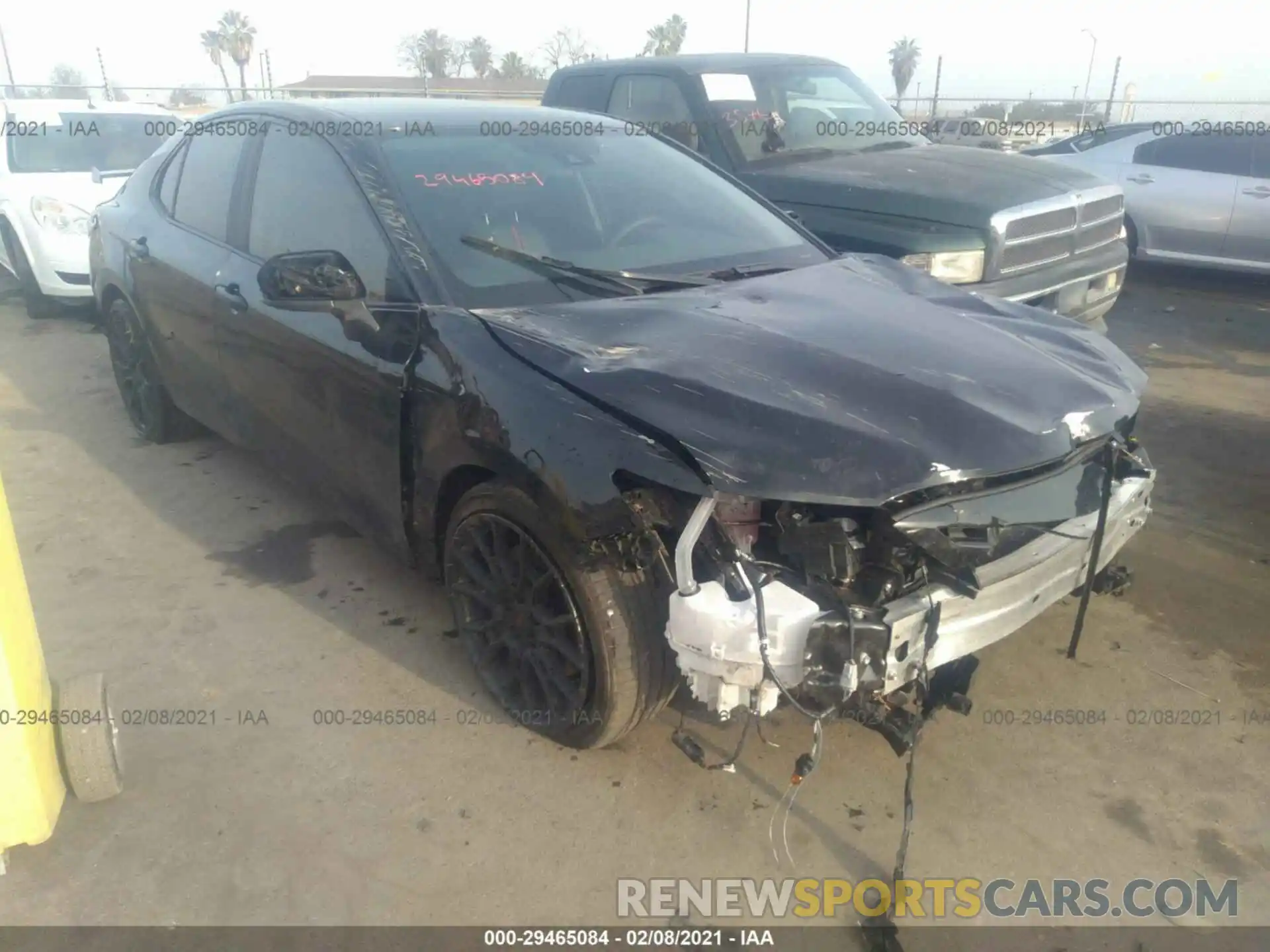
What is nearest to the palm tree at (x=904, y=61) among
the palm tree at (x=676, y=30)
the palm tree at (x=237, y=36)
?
the palm tree at (x=676, y=30)

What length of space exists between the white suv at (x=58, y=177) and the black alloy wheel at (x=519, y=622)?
568 cm

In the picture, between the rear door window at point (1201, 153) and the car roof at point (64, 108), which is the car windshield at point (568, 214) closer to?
the rear door window at point (1201, 153)

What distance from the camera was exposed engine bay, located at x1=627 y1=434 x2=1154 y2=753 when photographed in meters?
2.26

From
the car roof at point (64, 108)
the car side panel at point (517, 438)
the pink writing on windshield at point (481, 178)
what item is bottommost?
the car side panel at point (517, 438)

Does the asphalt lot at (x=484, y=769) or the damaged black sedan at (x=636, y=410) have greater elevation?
the damaged black sedan at (x=636, y=410)

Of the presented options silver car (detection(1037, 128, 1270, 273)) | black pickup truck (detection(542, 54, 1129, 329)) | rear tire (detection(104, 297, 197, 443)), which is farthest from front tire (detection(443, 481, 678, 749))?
silver car (detection(1037, 128, 1270, 273))

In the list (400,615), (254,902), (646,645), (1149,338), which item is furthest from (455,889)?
(1149,338)

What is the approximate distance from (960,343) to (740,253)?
3.38ft

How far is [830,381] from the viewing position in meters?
2.48

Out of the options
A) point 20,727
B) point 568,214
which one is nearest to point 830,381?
point 568,214

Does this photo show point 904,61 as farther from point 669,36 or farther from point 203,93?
point 203,93

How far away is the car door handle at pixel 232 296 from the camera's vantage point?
374 centimetres

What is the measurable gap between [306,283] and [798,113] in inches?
175

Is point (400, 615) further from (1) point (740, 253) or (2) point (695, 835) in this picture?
(1) point (740, 253)
